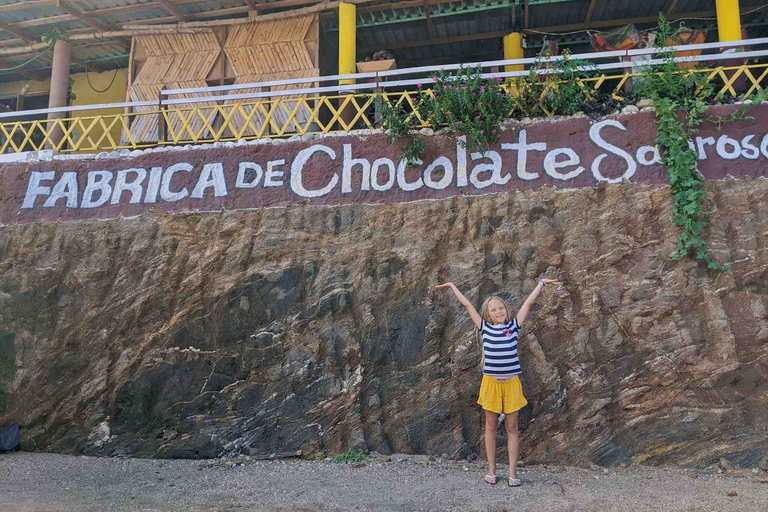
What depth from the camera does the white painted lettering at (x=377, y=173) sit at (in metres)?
6.46

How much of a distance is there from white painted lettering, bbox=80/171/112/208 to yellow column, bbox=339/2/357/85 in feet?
12.2

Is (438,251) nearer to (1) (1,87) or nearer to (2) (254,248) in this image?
(2) (254,248)

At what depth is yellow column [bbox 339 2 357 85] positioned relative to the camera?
8.92 m

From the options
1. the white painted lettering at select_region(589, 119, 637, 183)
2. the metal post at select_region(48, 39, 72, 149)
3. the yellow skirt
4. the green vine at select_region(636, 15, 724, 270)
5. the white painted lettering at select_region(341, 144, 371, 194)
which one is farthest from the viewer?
the metal post at select_region(48, 39, 72, 149)

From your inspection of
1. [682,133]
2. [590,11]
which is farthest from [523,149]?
[590,11]

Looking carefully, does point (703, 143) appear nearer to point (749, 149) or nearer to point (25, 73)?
point (749, 149)

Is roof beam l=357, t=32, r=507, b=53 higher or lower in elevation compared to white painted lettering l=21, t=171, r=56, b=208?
higher

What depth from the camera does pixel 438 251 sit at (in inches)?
236

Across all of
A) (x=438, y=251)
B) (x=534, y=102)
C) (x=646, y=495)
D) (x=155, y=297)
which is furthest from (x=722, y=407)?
(x=155, y=297)

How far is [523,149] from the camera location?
6.34m

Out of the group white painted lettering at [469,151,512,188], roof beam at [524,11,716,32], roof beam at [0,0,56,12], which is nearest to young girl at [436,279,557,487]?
white painted lettering at [469,151,512,188]

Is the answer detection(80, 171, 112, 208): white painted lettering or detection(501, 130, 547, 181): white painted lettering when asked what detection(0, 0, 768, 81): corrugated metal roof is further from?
detection(501, 130, 547, 181): white painted lettering

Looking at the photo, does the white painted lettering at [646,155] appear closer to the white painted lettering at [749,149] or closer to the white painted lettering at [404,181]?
the white painted lettering at [749,149]

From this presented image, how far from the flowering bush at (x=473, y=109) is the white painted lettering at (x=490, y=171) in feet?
0.32
